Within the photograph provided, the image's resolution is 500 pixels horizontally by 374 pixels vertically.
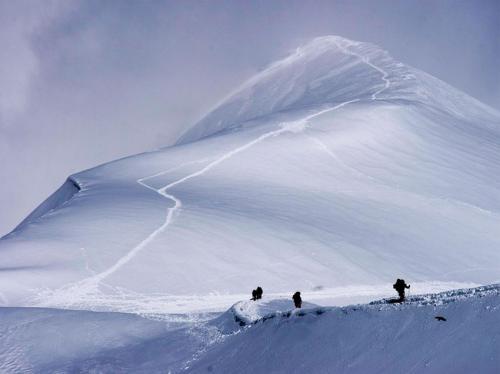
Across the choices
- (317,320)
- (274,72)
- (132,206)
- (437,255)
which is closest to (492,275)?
(437,255)

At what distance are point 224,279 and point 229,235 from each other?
339 cm

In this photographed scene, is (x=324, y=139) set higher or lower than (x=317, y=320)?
higher

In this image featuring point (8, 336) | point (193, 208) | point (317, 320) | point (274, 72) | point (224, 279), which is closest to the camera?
point (317, 320)

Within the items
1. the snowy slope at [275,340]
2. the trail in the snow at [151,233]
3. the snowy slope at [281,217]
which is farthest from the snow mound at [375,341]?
the trail in the snow at [151,233]

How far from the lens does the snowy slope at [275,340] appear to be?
8.60 meters

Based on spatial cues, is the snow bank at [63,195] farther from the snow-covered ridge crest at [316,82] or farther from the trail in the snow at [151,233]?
the snow-covered ridge crest at [316,82]

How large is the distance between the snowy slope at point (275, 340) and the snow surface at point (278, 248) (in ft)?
0.12

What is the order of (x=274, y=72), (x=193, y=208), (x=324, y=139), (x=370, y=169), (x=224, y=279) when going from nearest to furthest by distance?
(x=224, y=279)
(x=193, y=208)
(x=370, y=169)
(x=324, y=139)
(x=274, y=72)

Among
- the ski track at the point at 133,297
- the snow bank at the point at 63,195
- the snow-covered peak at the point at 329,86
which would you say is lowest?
the ski track at the point at 133,297

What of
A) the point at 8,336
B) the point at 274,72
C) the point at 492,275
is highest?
the point at 274,72

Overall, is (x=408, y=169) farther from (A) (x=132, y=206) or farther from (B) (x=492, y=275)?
(A) (x=132, y=206)

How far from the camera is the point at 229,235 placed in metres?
26.0

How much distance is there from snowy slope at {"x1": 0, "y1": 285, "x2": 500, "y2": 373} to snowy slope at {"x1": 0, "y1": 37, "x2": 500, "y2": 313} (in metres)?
4.66

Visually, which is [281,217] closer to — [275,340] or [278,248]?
[278,248]
